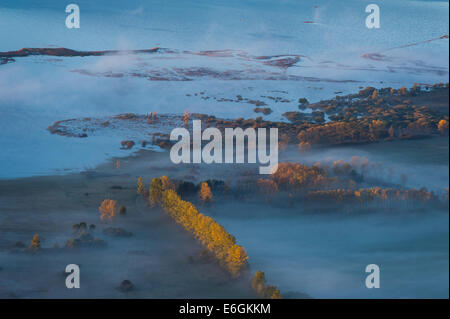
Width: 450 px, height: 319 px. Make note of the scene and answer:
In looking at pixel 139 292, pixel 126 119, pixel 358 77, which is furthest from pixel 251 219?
pixel 358 77

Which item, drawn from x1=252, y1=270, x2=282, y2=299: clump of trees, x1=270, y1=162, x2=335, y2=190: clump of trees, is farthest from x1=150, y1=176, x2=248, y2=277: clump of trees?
x1=270, y1=162, x2=335, y2=190: clump of trees

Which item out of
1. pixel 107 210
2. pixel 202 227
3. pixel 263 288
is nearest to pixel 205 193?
pixel 202 227

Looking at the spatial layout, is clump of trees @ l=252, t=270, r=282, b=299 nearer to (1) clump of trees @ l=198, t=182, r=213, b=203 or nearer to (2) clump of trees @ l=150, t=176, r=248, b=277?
(2) clump of trees @ l=150, t=176, r=248, b=277

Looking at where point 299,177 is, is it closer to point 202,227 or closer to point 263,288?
point 202,227

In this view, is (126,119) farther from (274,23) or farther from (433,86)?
(433,86)

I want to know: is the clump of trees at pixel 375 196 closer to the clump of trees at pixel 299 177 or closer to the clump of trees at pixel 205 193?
the clump of trees at pixel 299 177

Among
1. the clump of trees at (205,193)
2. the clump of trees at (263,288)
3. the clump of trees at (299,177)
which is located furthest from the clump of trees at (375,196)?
the clump of trees at (263,288)
